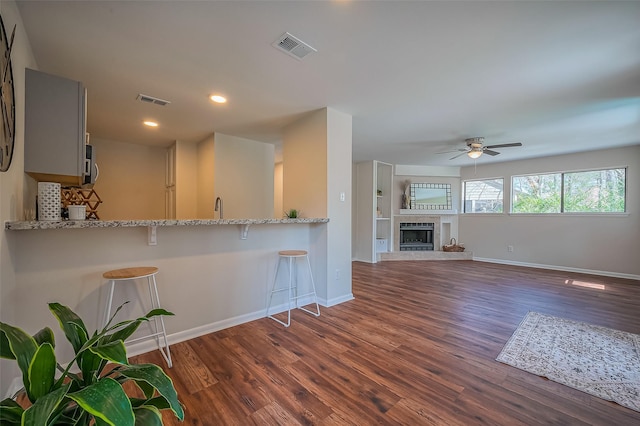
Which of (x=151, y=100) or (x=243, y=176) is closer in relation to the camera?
(x=151, y=100)

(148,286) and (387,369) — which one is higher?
(148,286)

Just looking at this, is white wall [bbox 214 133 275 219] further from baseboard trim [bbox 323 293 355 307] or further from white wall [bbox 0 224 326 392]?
baseboard trim [bbox 323 293 355 307]

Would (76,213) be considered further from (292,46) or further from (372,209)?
(372,209)

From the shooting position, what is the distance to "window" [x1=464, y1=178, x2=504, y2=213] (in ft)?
21.5

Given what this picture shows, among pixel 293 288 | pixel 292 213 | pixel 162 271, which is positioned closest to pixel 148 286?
pixel 162 271

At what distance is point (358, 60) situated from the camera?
219cm

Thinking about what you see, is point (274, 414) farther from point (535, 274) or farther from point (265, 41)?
point (535, 274)

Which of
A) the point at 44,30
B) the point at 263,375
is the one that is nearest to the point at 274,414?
the point at 263,375

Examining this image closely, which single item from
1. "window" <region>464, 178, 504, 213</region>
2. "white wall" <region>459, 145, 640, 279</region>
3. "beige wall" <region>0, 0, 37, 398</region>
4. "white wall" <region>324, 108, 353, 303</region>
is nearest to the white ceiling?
"beige wall" <region>0, 0, 37, 398</region>

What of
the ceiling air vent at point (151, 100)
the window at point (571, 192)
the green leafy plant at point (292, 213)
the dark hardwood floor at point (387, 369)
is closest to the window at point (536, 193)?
the window at point (571, 192)

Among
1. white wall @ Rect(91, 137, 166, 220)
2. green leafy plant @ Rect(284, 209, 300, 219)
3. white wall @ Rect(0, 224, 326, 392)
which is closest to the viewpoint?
white wall @ Rect(0, 224, 326, 392)

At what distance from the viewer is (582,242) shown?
210 inches

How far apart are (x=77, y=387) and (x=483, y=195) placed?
7.84m

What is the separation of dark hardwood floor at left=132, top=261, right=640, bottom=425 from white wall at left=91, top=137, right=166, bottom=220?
3614 millimetres
